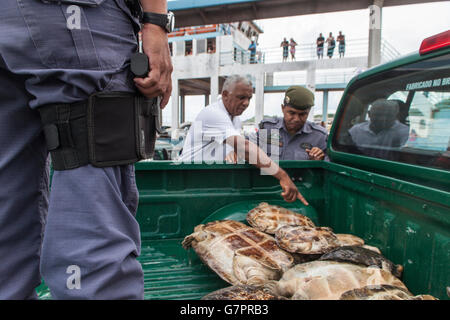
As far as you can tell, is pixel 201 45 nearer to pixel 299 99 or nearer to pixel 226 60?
pixel 226 60

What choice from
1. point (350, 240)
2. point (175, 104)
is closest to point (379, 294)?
point (350, 240)

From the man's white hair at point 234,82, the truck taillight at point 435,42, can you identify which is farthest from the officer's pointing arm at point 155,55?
the man's white hair at point 234,82

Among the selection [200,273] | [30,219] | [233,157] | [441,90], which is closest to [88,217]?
[30,219]

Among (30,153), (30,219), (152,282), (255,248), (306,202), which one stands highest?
(30,153)

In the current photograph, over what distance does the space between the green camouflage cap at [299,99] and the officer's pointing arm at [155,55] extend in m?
2.34

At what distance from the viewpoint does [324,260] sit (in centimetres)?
168

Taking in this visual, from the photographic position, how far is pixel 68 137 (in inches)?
34.5

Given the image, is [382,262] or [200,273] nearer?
[382,262]

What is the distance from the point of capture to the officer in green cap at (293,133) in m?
3.23

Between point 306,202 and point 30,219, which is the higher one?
point 30,219

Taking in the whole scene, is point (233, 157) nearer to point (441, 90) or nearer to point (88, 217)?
point (441, 90)

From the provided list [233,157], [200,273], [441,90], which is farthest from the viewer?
[233,157]

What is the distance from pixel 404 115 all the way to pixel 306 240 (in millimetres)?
997
